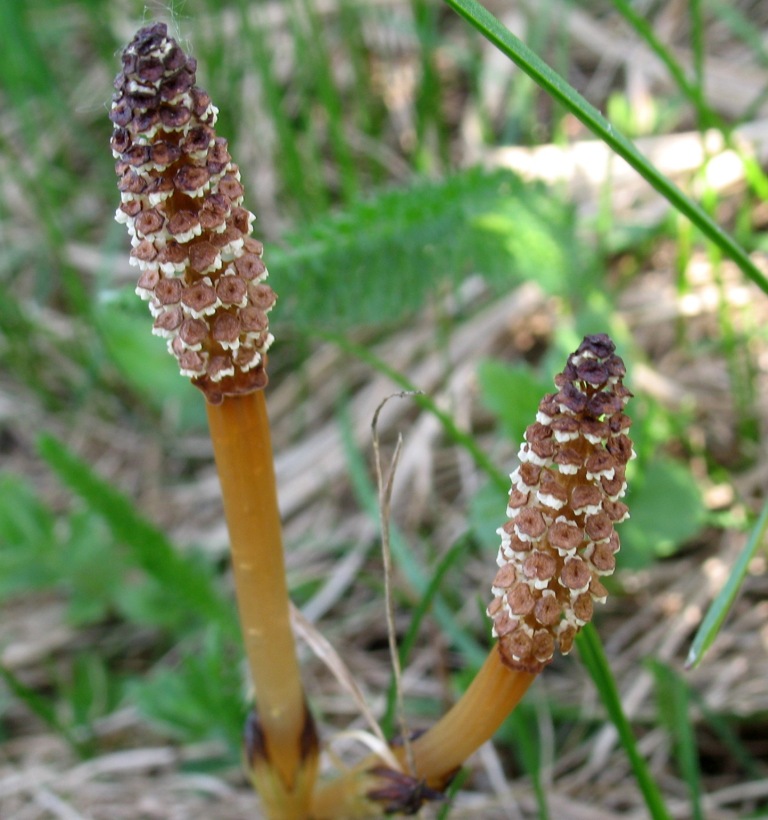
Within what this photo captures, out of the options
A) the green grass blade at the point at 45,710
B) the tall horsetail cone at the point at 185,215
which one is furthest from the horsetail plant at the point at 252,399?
the green grass blade at the point at 45,710

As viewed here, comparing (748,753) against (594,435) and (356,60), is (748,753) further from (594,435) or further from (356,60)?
(356,60)

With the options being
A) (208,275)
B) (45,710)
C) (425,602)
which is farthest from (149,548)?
(208,275)

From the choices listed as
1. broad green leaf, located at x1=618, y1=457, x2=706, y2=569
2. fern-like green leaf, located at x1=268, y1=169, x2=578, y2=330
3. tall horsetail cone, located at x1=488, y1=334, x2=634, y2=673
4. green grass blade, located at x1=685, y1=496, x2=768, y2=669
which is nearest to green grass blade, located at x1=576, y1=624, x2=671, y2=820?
green grass blade, located at x1=685, y1=496, x2=768, y2=669

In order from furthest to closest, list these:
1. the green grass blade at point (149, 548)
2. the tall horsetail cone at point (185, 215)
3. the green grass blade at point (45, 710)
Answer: the green grass blade at point (149, 548), the green grass blade at point (45, 710), the tall horsetail cone at point (185, 215)

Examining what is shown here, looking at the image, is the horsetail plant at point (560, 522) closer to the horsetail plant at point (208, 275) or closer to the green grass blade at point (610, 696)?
the green grass blade at point (610, 696)

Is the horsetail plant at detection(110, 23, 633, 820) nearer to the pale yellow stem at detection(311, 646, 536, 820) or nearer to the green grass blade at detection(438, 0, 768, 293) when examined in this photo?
the pale yellow stem at detection(311, 646, 536, 820)

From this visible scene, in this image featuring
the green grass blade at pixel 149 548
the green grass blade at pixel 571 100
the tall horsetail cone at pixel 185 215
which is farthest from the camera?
the green grass blade at pixel 149 548

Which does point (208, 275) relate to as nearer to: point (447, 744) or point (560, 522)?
point (560, 522)
